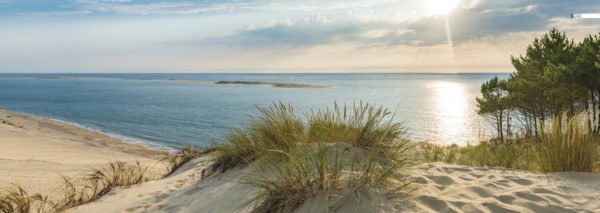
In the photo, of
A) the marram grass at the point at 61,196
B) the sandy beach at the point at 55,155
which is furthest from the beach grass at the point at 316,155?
the sandy beach at the point at 55,155

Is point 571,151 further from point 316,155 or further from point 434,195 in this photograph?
point 316,155

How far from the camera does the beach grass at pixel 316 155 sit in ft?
15.0

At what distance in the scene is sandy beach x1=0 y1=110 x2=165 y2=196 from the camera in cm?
1222

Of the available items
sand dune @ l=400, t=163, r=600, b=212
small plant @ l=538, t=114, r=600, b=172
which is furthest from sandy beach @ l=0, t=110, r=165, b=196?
small plant @ l=538, t=114, r=600, b=172

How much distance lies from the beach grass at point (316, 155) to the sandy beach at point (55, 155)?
532 centimetres

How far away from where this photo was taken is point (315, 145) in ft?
22.9

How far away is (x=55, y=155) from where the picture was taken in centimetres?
1930

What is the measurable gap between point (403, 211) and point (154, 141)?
1121 inches

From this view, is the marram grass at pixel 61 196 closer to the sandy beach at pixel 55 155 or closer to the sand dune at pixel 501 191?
the sandy beach at pixel 55 155

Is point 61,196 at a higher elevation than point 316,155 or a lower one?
lower

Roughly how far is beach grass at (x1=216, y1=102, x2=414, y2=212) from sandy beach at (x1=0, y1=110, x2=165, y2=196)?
17.5 ft

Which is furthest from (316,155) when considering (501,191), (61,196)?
(61,196)

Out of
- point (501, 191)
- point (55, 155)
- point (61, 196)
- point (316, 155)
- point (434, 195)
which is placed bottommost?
point (55, 155)

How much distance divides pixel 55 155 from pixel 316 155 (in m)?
18.1
